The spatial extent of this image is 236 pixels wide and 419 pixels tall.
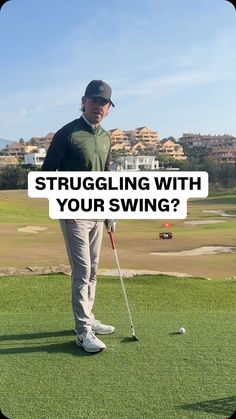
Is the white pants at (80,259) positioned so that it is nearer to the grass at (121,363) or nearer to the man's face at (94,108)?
the grass at (121,363)

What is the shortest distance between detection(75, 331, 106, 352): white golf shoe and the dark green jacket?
117 centimetres

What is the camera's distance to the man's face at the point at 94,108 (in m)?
3.29

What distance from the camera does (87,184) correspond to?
3.29 metres

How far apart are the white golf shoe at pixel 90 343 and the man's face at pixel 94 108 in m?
1.51

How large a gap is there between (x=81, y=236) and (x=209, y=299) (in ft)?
7.07

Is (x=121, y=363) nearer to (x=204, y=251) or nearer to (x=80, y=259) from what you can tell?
(x=80, y=259)

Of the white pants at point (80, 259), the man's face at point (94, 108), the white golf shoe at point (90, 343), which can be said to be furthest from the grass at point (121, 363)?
the man's face at point (94, 108)

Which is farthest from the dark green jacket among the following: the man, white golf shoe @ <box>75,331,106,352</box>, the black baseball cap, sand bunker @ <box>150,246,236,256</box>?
sand bunker @ <box>150,246,236,256</box>

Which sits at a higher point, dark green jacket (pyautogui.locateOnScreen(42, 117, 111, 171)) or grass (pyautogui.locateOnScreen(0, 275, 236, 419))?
dark green jacket (pyautogui.locateOnScreen(42, 117, 111, 171))

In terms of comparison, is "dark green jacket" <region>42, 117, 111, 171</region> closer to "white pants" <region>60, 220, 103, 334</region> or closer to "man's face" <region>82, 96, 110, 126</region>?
"man's face" <region>82, 96, 110, 126</region>

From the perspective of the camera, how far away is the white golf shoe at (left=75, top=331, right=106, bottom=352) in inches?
121

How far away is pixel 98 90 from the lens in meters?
3.25

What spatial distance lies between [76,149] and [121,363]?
147 cm

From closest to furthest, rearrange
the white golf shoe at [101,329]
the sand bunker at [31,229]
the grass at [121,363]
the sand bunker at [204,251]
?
the grass at [121,363]
the white golf shoe at [101,329]
the sand bunker at [204,251]
the sand bunker at [31,229]
